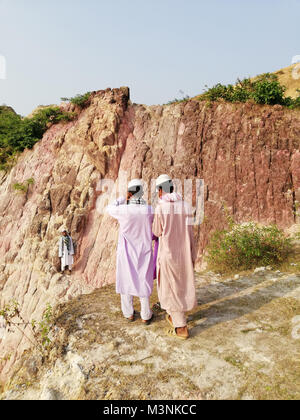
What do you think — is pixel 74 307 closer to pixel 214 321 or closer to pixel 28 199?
pixel 214 321

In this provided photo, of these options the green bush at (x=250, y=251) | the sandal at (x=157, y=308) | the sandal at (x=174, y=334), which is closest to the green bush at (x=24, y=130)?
the green bush at (x=250, y=251)

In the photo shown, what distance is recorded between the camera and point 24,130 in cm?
1105

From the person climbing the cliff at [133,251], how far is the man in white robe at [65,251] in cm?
520

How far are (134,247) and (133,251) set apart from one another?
0.17 feet

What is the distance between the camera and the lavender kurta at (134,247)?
3430 millimetres

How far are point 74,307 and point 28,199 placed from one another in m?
7.09

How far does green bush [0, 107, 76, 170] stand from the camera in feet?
35.2

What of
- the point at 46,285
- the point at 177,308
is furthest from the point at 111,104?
the point at 177,308

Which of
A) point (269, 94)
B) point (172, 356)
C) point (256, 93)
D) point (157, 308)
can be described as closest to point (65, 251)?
point (157, 308)

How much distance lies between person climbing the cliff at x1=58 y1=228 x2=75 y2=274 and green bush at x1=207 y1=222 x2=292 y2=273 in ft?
14.8

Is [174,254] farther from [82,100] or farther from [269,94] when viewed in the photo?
[82,100]

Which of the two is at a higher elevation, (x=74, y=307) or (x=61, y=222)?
(x=61, y=222)

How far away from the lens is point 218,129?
317 inches

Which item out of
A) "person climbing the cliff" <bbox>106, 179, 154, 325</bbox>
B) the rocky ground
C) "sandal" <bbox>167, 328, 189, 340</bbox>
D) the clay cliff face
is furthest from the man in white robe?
"sandal" <bbox>167, 328, 189, 340</bbox>
